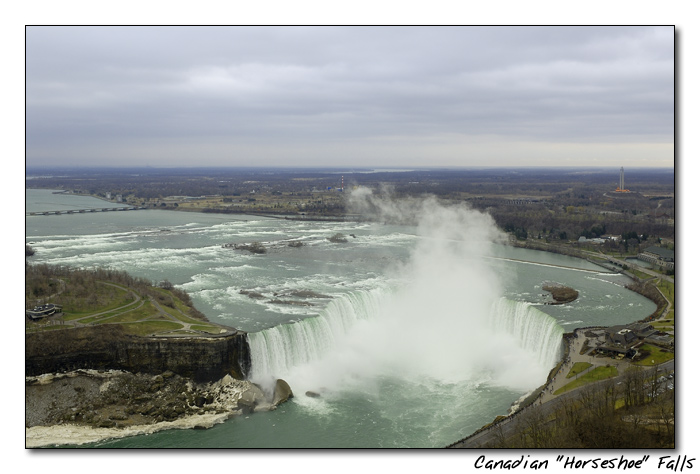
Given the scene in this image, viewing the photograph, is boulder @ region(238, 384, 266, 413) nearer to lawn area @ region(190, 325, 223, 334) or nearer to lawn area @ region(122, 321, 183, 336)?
lawn area @ region(190, 325, 223, 334)

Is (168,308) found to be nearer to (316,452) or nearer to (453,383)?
(453,383)

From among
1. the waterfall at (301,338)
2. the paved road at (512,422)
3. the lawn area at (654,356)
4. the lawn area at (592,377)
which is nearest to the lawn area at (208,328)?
the waterfall at (301,338)

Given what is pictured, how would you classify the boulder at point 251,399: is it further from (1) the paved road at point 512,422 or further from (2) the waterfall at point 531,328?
(2) the waterfall at point 531,328

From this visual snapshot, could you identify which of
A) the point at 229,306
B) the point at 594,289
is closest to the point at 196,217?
the point at 229,306

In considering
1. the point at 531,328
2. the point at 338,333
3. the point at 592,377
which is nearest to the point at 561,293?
the point at 531,328

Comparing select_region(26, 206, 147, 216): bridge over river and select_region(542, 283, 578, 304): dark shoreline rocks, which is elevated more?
select_region(26, 206, 147, 216): bridge over river

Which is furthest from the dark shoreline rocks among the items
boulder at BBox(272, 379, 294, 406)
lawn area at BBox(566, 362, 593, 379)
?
boulder at BBox(272, 379, 294, 406)
